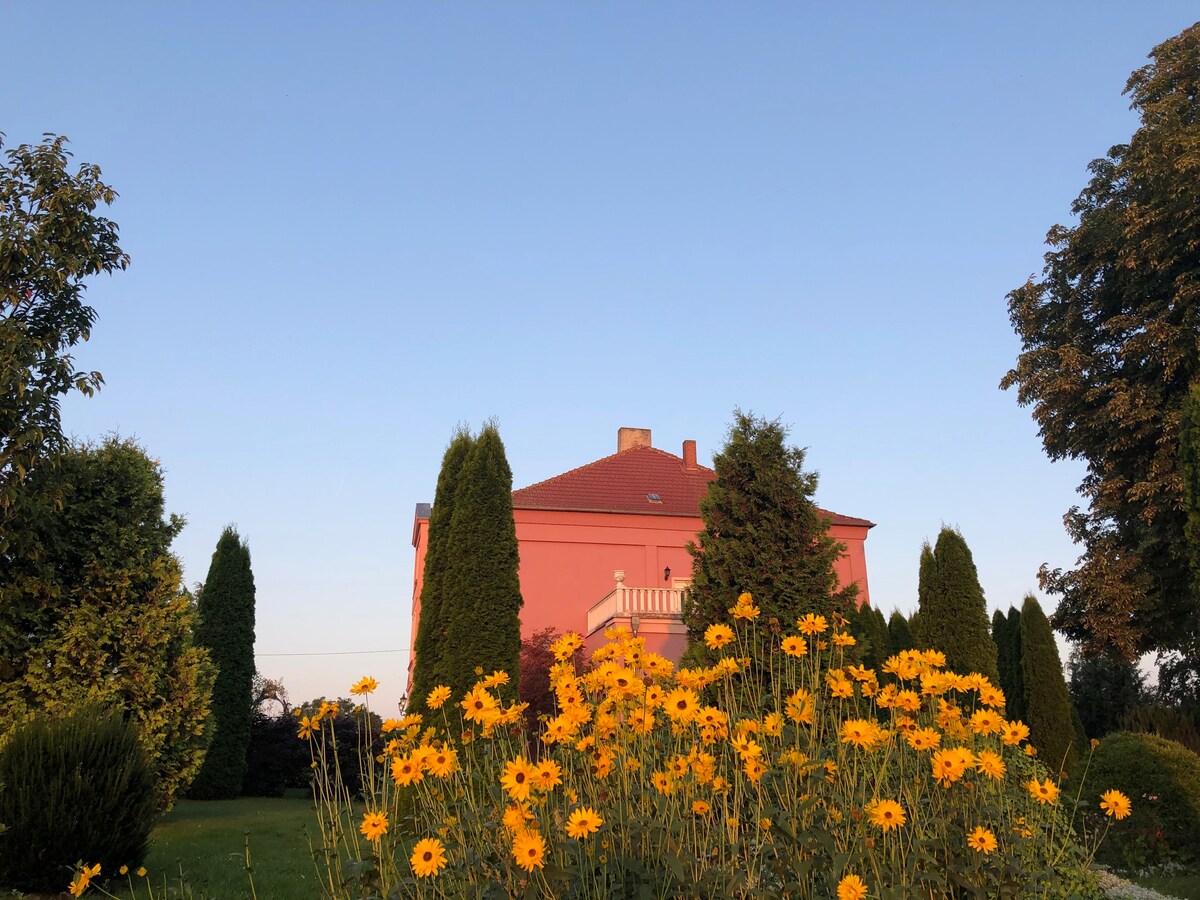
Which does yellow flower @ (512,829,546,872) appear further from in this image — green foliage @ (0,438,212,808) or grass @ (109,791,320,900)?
green foliage @ (0,438,212,808)

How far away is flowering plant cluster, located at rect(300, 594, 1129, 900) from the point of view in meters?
2.80

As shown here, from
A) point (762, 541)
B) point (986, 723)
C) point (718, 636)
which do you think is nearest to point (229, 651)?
point (762, 541)

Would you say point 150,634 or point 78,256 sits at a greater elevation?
point 78,256

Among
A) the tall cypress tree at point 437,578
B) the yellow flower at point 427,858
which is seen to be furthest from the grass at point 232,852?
the yellow flower at point 427,858

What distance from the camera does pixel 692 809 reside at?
10.3 feet

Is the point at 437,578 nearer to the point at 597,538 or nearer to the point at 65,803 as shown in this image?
the point at 65,803

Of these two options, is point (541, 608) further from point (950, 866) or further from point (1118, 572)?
point (950, 866)

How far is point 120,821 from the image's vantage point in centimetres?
689

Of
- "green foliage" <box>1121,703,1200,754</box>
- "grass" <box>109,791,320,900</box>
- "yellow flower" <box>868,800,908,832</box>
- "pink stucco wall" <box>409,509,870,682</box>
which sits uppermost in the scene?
"pink stucco wall" <box>409,509,870,682</box>

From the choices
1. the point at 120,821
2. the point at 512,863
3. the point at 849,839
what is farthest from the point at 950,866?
the point at 120,821

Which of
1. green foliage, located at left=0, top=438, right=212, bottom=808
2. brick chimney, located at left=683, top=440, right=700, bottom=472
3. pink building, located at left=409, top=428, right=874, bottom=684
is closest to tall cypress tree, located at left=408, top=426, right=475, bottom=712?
green foliage, located at left=0, top=438, right=212, bottom=808

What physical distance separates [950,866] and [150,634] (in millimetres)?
9097

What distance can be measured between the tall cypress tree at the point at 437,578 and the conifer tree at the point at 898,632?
11.1 m

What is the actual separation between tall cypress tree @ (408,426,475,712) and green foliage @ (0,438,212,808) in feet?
8.54
